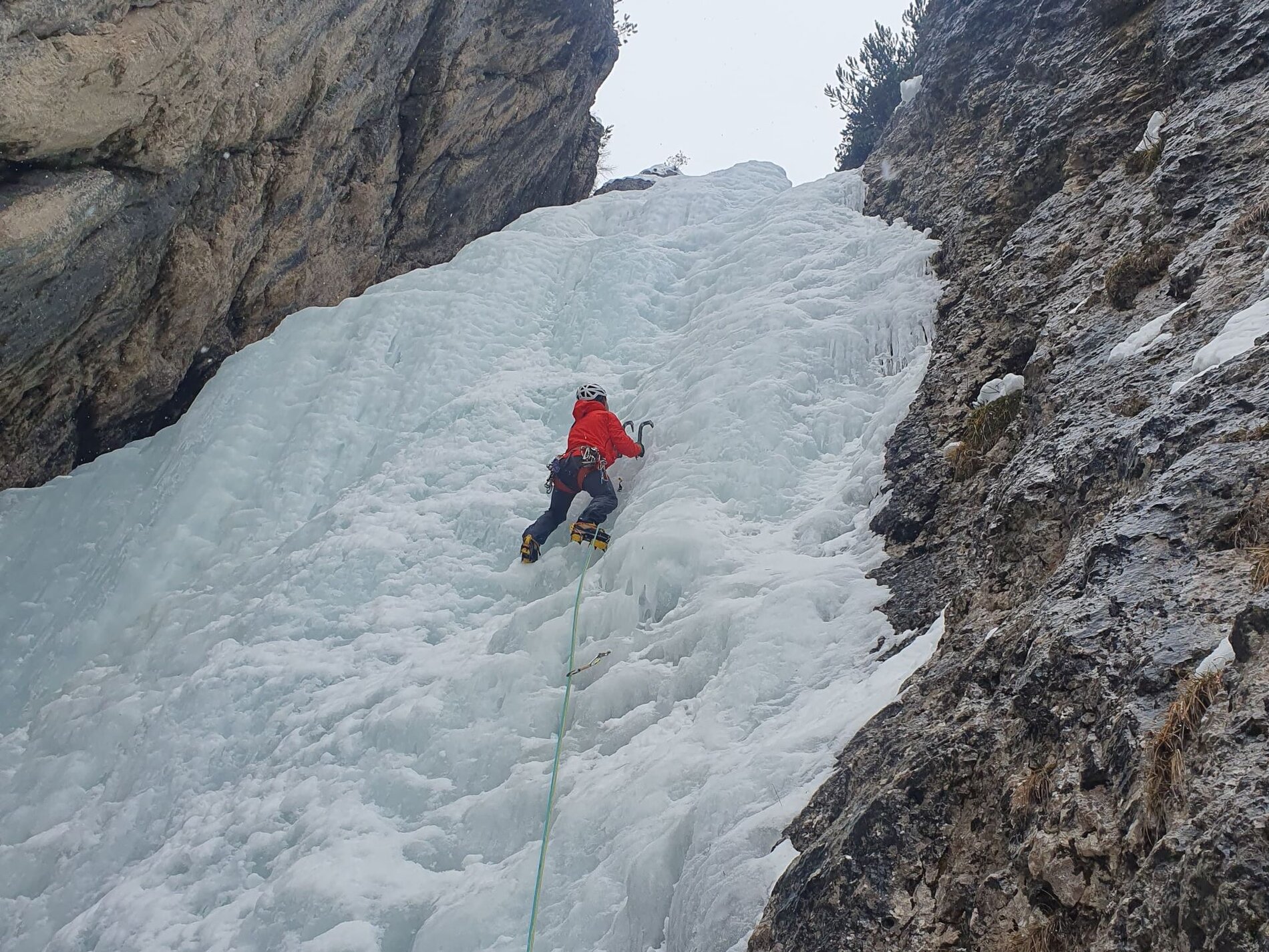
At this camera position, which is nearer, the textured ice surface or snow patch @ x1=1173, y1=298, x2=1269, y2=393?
snow patch @ x1=1173, y1=298, x2=1269, y2=393

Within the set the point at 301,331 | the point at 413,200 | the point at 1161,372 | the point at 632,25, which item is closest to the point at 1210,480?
the point at 1161,372

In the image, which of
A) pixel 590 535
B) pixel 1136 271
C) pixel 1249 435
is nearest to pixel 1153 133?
pixel 1136 271

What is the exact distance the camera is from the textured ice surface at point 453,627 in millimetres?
4645

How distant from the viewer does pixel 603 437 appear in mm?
7473

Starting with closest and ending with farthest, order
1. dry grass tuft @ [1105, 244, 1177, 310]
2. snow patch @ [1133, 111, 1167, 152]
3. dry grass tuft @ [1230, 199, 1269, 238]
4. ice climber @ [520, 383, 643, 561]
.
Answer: dry grass tuft @ [1230, 199, 1269, 238]
dry grass tuft @ [1105, 244, 1177, 310]
snow patch @ [1133, 111, 1167, 152]
ice climber @ [520, 383, 643, 561]

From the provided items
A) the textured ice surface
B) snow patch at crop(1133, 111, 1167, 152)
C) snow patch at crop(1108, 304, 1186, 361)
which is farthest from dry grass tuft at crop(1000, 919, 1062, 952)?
snow patch at crop(1133, 111, 1167, 152)

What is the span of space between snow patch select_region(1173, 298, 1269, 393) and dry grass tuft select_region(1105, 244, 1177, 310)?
1.25 m

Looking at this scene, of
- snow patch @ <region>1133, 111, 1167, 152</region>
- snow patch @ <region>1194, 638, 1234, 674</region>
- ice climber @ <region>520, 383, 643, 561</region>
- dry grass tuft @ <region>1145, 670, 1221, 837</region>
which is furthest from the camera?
ice climber @ <region>520, 383, 643, 561</region>

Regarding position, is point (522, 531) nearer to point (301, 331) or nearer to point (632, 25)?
point (301, 331)

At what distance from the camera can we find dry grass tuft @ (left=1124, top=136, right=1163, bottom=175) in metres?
6.20

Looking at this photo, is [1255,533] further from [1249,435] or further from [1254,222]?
[1254,222]

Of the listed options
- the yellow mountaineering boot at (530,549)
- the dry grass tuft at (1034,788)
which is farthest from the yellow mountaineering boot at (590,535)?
the dry grass tuft at (1034,788)

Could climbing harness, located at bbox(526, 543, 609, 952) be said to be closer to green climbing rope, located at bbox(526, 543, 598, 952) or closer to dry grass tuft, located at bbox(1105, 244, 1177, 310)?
green climbing rope, located at bbox(526, 543, 598, 952)

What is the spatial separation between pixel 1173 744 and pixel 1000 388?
370cm
